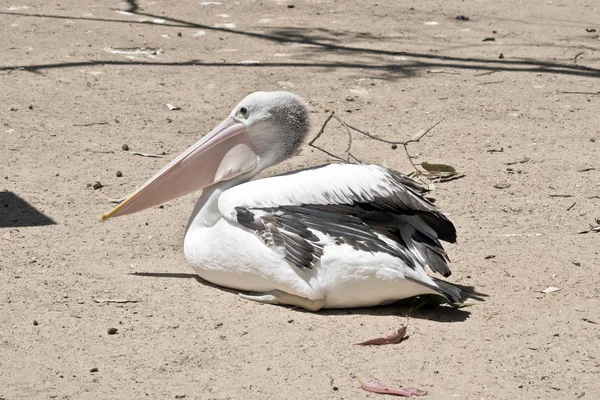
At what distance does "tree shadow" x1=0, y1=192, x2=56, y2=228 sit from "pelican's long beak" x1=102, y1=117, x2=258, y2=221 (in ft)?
2.05

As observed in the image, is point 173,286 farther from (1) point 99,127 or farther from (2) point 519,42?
(2) point 519,42

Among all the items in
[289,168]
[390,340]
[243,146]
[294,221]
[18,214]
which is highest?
[243,146]

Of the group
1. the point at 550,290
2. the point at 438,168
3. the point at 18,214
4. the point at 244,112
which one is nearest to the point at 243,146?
the point at 244,112

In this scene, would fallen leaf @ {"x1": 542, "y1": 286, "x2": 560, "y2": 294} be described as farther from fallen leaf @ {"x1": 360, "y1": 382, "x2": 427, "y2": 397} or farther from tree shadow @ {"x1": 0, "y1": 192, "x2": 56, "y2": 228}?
tree shadow @ {"x1": 0, "y1": 192, "x2": 56, "y2": 228}

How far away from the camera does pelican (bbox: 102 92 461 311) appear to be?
3711 millimetres

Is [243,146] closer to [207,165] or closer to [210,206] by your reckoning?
[207,165]

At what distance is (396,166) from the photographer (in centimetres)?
555

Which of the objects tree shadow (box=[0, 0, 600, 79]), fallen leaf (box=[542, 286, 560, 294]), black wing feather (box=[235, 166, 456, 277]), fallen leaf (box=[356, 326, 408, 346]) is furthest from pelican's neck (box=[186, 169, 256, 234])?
tree shadow (box=[0, 0, 600, 79])

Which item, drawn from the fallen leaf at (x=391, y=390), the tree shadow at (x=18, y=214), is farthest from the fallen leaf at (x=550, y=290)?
the tree shadow at (x=18, y=214)

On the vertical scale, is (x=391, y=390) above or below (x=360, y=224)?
below

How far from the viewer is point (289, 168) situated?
17.8 ft

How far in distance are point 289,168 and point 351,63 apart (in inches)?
→ 92.9

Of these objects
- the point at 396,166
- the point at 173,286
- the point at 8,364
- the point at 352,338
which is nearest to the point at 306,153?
the point at 396,166

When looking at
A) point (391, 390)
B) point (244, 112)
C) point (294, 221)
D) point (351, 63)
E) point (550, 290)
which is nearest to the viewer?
point (391, 390)
